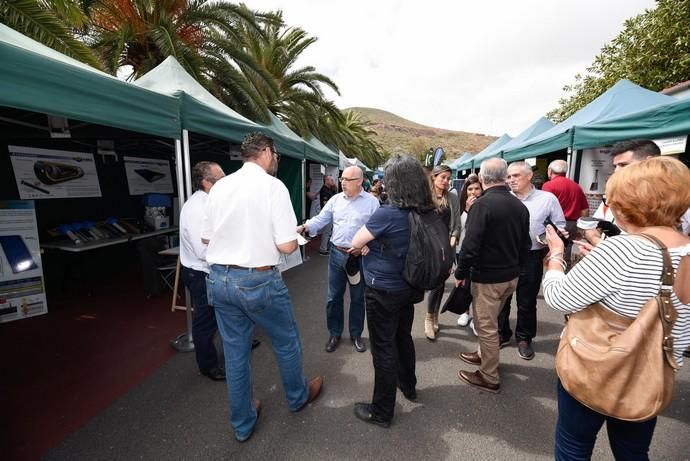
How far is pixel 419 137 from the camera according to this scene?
270 feet

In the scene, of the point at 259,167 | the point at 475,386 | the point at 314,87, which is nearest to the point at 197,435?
the point at 259,167

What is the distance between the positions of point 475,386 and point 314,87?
11136 mm

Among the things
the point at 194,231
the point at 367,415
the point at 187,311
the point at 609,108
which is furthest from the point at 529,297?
the point at 609,108

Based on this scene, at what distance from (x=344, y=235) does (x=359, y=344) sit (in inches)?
44.4

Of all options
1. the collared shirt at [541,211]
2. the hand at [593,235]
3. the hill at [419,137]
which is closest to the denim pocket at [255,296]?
the hand at [593,235]

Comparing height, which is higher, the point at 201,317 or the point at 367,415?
the point at 201,317

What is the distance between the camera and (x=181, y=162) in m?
3.10

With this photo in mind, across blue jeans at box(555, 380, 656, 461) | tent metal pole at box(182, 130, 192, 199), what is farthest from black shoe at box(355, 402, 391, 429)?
tent metal pole at box(182, 130, 192, 199)

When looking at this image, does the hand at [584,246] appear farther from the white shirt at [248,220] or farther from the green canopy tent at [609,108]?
the green canopy tent at [609,108]

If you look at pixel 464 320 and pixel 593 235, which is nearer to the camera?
pixel 593 235

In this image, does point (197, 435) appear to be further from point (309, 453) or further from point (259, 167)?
point (259, 167)

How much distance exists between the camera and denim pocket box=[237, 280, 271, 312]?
1.89 m

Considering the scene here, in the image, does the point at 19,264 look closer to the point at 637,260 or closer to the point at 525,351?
the point at 637,260

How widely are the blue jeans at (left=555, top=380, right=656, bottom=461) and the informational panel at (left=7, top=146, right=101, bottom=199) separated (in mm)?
6256
